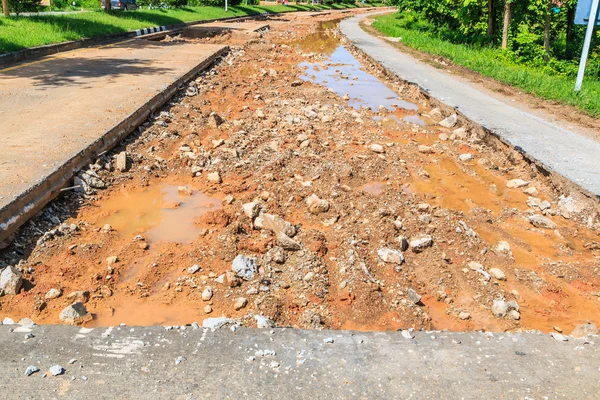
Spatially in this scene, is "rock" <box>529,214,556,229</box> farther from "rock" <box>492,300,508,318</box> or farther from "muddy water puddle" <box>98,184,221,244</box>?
"muddy water puddle" <box>98,184,221,244</box>

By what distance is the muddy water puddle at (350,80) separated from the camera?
1033cm

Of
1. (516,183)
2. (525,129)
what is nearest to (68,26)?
(525,129)

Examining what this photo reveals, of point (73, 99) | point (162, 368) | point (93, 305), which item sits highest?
point (73, 99)

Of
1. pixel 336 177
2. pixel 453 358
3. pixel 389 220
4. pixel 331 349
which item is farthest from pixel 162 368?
pixel 336 177

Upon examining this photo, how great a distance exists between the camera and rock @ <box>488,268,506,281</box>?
12.8 feet

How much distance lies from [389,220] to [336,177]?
127cm

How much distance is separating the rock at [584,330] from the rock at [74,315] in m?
3.23

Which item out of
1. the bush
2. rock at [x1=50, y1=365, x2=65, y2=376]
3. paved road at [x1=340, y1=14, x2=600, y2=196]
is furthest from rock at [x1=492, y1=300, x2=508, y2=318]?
the bush

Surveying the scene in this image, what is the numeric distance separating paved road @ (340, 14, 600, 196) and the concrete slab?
18.1 ft

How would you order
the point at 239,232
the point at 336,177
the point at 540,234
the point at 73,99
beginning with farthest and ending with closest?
the point at 73,99 → the point at 336,177 → the point at 540,234 → the point at 239,232

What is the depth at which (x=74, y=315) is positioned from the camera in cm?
321

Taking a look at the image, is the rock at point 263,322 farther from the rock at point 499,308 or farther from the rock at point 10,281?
the rock at point 10,281

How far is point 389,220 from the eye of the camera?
4.52 m

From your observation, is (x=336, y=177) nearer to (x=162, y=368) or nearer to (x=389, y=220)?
(x=389, y=220)
